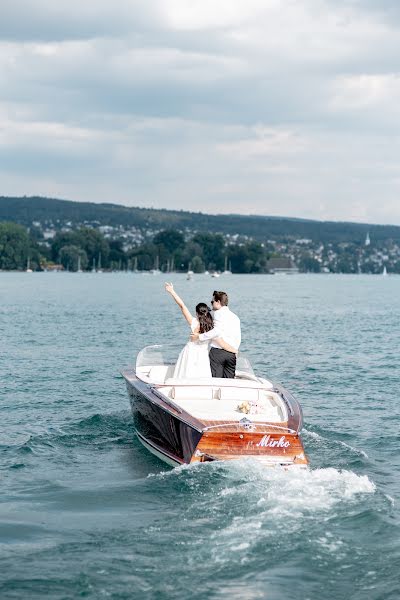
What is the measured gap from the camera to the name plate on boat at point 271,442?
1229cm

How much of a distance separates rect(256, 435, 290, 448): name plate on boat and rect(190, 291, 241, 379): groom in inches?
120

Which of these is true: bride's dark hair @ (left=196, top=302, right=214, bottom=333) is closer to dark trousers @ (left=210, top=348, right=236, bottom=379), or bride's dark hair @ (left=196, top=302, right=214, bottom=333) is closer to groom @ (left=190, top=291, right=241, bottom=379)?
groom @ (left=190, top=291, right=241, bottom=379)

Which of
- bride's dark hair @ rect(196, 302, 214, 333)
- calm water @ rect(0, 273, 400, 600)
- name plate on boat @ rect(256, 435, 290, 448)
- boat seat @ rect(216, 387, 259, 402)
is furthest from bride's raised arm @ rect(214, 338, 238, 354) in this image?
name plate on boat @ rect(256, 435, 290, 448)

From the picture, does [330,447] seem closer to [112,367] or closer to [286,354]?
[112,367]

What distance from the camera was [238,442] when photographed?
A: 12.3m

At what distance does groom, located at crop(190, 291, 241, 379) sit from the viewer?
595 inches

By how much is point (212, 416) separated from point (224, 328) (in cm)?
223

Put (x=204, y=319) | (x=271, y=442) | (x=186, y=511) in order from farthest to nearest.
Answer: (x=204, y=319) → (x=271, y=442) → (x=186, y=511)

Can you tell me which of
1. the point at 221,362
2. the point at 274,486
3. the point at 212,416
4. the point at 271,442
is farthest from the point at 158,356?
the point at 274,486

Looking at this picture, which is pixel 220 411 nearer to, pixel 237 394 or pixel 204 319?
pixel 237 394

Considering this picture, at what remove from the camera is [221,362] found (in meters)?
15.8

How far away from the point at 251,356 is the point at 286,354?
5.30 ft

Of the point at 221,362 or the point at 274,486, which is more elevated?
the point at 221,362

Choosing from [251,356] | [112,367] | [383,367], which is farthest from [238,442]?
Answer: [251,356]
